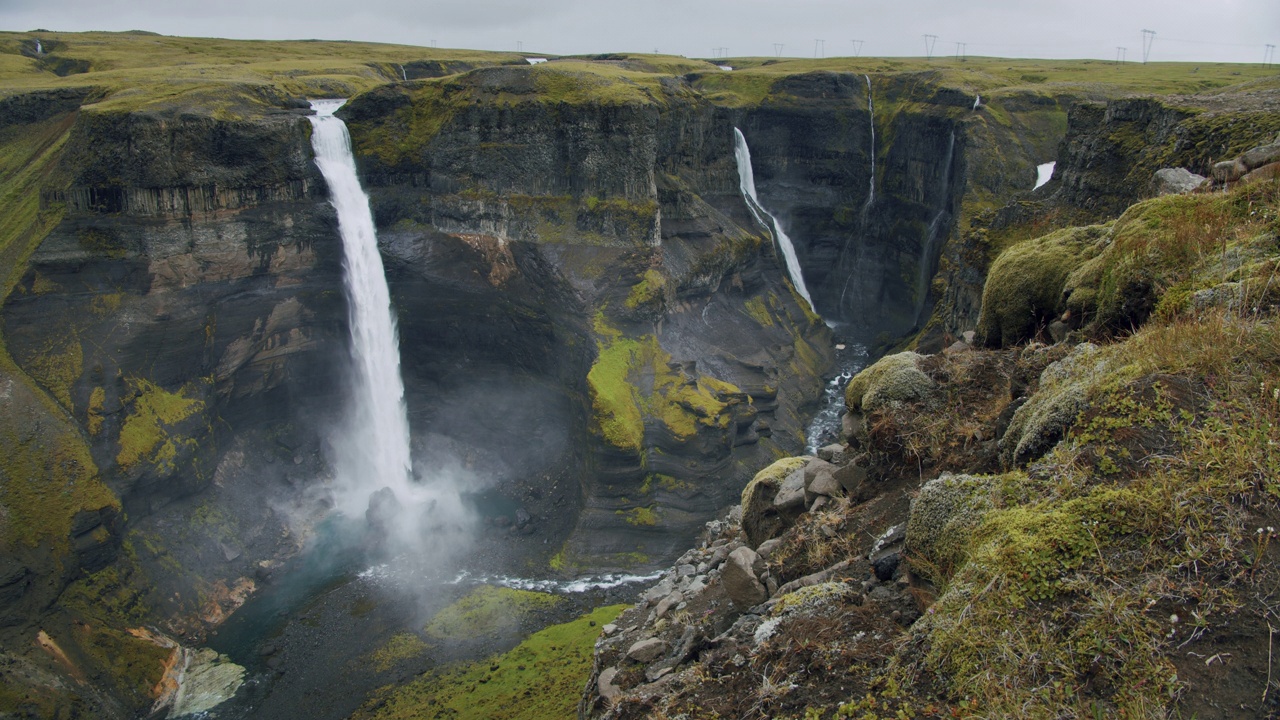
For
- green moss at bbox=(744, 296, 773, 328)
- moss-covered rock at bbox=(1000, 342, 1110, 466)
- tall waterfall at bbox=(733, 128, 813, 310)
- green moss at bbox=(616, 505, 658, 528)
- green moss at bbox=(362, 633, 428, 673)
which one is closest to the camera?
moss-covered rock at bbox=(1000, 342, 1110, 466)

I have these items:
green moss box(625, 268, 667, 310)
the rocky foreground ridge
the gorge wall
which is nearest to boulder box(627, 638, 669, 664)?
the rocky foreground ridge

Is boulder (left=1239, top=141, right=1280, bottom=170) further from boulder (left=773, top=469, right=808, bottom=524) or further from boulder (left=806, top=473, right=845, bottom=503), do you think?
boulder (left=773, top=469, right=808, bottom=524)

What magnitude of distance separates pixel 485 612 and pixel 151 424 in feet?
57.7

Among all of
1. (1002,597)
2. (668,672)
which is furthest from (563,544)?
(1002,597)

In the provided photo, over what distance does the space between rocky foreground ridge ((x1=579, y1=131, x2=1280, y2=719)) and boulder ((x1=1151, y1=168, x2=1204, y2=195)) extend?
4.75ft

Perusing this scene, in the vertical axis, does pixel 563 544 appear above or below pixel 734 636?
below

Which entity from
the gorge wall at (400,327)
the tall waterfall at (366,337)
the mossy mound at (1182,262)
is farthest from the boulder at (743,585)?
the tall waterfall at (366,337)

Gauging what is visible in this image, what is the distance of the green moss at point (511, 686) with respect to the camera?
23016 millimetres

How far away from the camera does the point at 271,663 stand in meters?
29.4

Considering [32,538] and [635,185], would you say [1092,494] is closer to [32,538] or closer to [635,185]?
[32,538]

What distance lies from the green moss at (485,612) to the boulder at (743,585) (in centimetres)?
2161

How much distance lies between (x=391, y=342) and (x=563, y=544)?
53.0 ft

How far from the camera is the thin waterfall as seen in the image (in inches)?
2140

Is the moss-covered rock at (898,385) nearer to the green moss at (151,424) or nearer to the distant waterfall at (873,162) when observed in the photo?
the green moss at (151,424)
